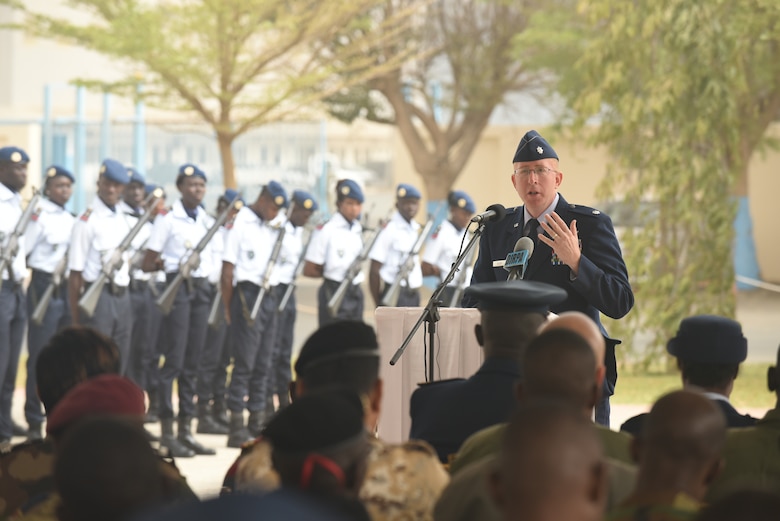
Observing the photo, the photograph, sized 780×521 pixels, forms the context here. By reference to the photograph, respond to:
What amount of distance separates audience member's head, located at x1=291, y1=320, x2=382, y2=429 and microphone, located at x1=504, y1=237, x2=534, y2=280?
1.46 metres

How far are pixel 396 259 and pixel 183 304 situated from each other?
2.84 m

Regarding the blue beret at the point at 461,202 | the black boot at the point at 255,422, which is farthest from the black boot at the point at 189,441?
the blue beret at the point at 461,202

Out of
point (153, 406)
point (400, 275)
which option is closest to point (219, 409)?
point (153, 406)

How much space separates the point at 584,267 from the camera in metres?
5.26

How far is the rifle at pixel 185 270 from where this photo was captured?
10352mm

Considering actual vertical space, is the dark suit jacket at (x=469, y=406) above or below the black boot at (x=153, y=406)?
above

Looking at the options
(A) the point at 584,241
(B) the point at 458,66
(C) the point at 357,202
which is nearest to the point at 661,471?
(A) the point at 584,241

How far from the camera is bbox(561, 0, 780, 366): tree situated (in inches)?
523

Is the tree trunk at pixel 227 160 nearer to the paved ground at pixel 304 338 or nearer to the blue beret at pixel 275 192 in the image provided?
the paved ground at pixel 304 338

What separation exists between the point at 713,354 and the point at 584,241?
115 cm

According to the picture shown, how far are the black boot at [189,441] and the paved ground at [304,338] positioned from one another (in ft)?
0.25

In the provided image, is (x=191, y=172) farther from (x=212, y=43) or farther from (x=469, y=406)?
(x=469, y=406)

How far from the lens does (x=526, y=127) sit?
29.6 metres

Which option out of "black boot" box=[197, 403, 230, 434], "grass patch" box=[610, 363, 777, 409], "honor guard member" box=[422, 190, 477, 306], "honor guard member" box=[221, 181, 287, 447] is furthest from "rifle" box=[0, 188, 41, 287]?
"grass patch" box=[610, 363, 777, 409]
